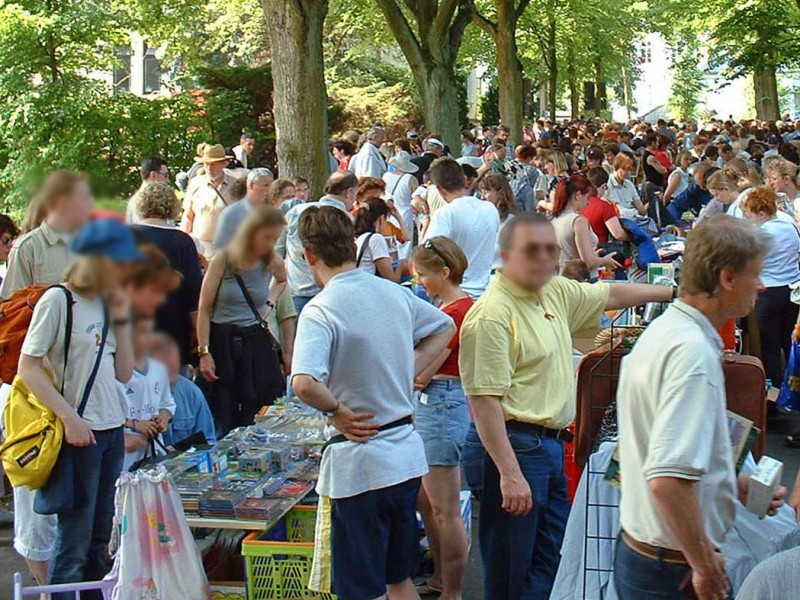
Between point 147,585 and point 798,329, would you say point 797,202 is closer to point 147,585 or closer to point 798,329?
point 798,329

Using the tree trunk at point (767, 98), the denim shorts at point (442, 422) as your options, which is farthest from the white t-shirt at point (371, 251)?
the tree trunk at point (767, 98)

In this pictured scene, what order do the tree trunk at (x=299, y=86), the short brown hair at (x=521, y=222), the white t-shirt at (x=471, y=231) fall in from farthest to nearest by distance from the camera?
1. the tree trunk at (x=299, y=86)
2. the white t-shirt at (x=471, y=231)
3. the short brown hair at (x=521, y=222)

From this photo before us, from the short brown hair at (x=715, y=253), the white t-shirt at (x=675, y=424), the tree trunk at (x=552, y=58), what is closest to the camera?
the white t-shirt at (x=675, y=424)

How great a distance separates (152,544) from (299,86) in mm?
7148

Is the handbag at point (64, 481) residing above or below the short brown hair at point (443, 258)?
below

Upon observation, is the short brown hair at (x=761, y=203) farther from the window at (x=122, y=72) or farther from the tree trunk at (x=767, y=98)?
the tree trunk at (x=767, y=98)

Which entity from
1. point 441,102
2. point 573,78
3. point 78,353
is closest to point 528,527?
point 78,353

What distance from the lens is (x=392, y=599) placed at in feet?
15.0

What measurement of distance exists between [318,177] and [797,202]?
14.6 feet

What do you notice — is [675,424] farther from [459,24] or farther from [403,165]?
[459,24]

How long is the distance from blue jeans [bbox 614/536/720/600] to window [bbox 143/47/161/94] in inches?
73.9

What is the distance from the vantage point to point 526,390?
4.41 meters

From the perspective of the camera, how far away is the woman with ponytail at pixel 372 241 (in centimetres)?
771

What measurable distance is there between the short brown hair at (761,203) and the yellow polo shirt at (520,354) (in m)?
4.11
